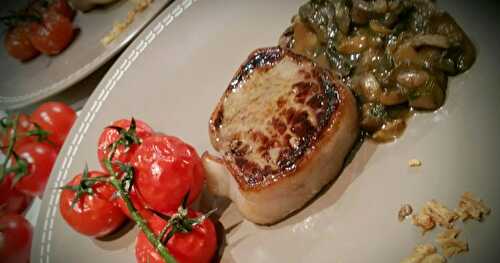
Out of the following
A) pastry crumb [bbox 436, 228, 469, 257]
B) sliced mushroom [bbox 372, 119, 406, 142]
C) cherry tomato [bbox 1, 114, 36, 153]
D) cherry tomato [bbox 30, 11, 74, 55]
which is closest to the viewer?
pastry crumb [bbox 436, 228, 469, 257]

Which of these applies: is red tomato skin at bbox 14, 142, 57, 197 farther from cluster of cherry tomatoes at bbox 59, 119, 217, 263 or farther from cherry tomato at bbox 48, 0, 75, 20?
cherry tomato at bbox 48, 0, 75, 20

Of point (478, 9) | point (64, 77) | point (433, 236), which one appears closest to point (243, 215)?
point (433, 236)

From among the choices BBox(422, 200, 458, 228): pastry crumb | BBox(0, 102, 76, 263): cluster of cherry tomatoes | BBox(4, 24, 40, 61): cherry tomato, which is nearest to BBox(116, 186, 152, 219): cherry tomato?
BBox(0, 102, 76, 263): cluster of cherry tomatoes

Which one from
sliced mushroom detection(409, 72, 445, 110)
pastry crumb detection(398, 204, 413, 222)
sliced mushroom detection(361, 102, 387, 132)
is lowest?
pastry crumb detection(398, 204, 413, 222)

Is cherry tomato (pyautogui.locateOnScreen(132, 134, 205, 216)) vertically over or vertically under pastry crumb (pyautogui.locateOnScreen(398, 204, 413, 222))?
over

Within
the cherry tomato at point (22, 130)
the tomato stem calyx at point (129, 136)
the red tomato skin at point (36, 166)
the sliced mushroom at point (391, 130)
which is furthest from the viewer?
the cherry tomato at point (22, 130)

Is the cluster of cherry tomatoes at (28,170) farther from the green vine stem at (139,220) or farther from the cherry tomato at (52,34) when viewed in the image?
the green vine stem at (139,220)

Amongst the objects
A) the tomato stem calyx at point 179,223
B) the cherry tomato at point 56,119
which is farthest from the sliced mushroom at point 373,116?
the cherry tomato at point 56,119
